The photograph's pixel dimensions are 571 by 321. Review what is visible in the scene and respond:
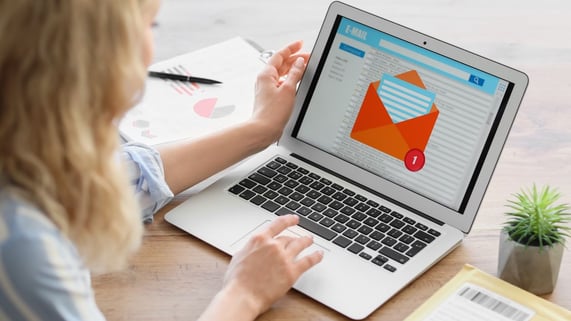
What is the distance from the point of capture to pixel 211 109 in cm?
164

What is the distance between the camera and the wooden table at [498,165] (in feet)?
4.00

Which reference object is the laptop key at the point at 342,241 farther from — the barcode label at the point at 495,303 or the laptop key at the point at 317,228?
the barcode label at the point at 495,303

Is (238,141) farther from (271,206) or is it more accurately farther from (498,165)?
(498,165)

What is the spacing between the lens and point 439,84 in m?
1.35

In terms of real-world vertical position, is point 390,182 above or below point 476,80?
below

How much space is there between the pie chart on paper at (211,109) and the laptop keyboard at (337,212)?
20 centimetres

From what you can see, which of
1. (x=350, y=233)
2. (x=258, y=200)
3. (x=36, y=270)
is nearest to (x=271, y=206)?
(x=258, y=200)

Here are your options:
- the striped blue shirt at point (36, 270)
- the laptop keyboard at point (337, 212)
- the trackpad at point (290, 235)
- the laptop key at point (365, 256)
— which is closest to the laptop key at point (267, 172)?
the laptop keyboard at point (337, 212)

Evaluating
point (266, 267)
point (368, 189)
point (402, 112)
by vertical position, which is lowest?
point (266, 267)

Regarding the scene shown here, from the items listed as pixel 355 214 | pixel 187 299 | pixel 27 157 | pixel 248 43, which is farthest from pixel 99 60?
pixel 248 43

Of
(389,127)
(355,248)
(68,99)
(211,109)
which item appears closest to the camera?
(68,99)

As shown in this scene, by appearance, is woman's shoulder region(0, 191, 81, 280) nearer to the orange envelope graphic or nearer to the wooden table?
the wooden table

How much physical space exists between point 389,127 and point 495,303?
32 cm

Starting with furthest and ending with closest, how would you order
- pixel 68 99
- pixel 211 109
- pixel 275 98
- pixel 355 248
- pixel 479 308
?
1. pixel 211 109
2. pixel 275 98
3. pixel 355 248
4. pixel 479 308
5. pixel 68 99
